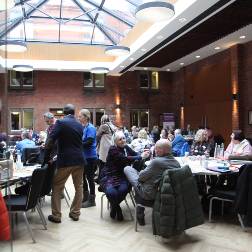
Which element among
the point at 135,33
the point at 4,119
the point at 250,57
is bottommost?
the point at 4,119

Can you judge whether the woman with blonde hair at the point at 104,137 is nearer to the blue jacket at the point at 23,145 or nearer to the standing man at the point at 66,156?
the standing man at the point at 66,156

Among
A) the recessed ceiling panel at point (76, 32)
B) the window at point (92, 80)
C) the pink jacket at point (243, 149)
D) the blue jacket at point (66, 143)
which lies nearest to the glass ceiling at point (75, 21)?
the recessed ceiling panel at point (76, 32)

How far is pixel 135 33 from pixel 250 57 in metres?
5.00

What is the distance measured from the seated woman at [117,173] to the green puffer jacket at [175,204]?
82 cm

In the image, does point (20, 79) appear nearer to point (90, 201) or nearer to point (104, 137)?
point (104, 137)

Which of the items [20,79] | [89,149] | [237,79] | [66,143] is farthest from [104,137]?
[20,79]

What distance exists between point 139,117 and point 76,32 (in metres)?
6.64

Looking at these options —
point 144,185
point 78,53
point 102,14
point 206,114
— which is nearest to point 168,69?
Result: point 206,114

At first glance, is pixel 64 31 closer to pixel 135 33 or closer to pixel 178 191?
pixel 135 33

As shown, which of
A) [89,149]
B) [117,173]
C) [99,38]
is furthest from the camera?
[99,38]

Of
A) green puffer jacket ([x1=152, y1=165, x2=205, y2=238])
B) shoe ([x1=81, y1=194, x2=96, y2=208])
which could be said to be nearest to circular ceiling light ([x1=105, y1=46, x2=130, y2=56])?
shoe ([x1=81, y1=194, x2=96, y2=208])

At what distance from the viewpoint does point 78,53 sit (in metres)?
14.6

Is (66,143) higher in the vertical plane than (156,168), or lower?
higher

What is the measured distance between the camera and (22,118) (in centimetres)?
1492
